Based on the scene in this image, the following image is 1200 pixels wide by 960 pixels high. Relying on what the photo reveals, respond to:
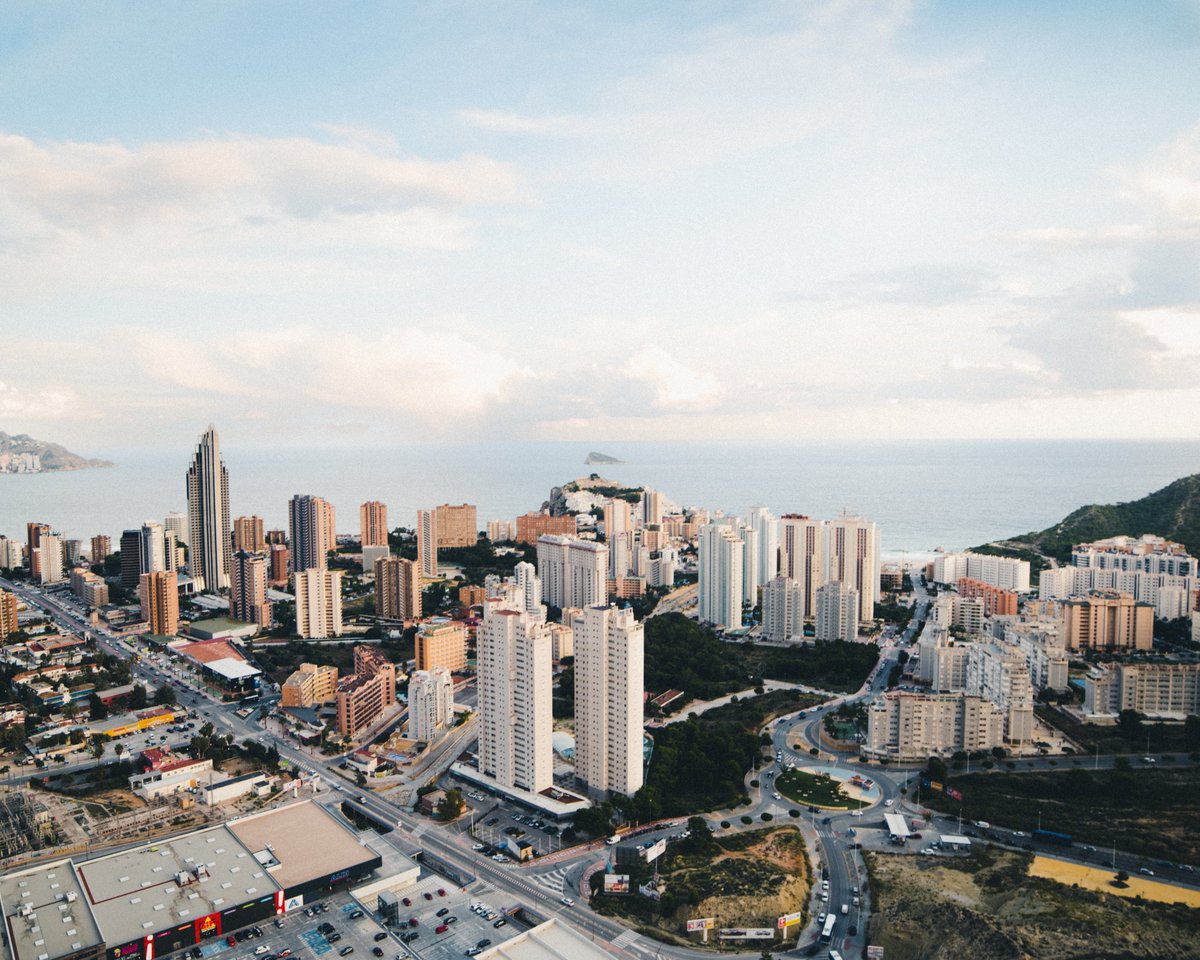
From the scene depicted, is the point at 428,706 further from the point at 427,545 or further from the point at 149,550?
the point at 149,550

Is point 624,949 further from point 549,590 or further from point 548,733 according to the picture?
point 549,590

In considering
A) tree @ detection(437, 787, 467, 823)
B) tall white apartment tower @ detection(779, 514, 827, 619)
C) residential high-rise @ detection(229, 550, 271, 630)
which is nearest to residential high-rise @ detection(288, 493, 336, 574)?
residential high-rise @ detection(229, 550, 271, 630)

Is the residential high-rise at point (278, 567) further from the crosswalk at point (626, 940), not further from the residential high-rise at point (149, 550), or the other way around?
the crosswalk at point (626, 940)

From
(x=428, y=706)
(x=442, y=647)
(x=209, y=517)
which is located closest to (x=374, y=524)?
(x=209, y=517)

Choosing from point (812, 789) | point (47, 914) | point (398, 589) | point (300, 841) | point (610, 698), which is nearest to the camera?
point (47, 914)

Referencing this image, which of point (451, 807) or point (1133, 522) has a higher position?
point (1133, 522)

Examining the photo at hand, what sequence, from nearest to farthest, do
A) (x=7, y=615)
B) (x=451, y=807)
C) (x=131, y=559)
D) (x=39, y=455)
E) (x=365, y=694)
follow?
1. (x=451, y=807)
2. (x=365, y=694)
3. (x=7, y=615)
4. (x=131, y=559)
5. (x=39, y=455)

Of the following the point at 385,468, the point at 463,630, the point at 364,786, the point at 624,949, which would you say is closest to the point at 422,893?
the point at 624,949
